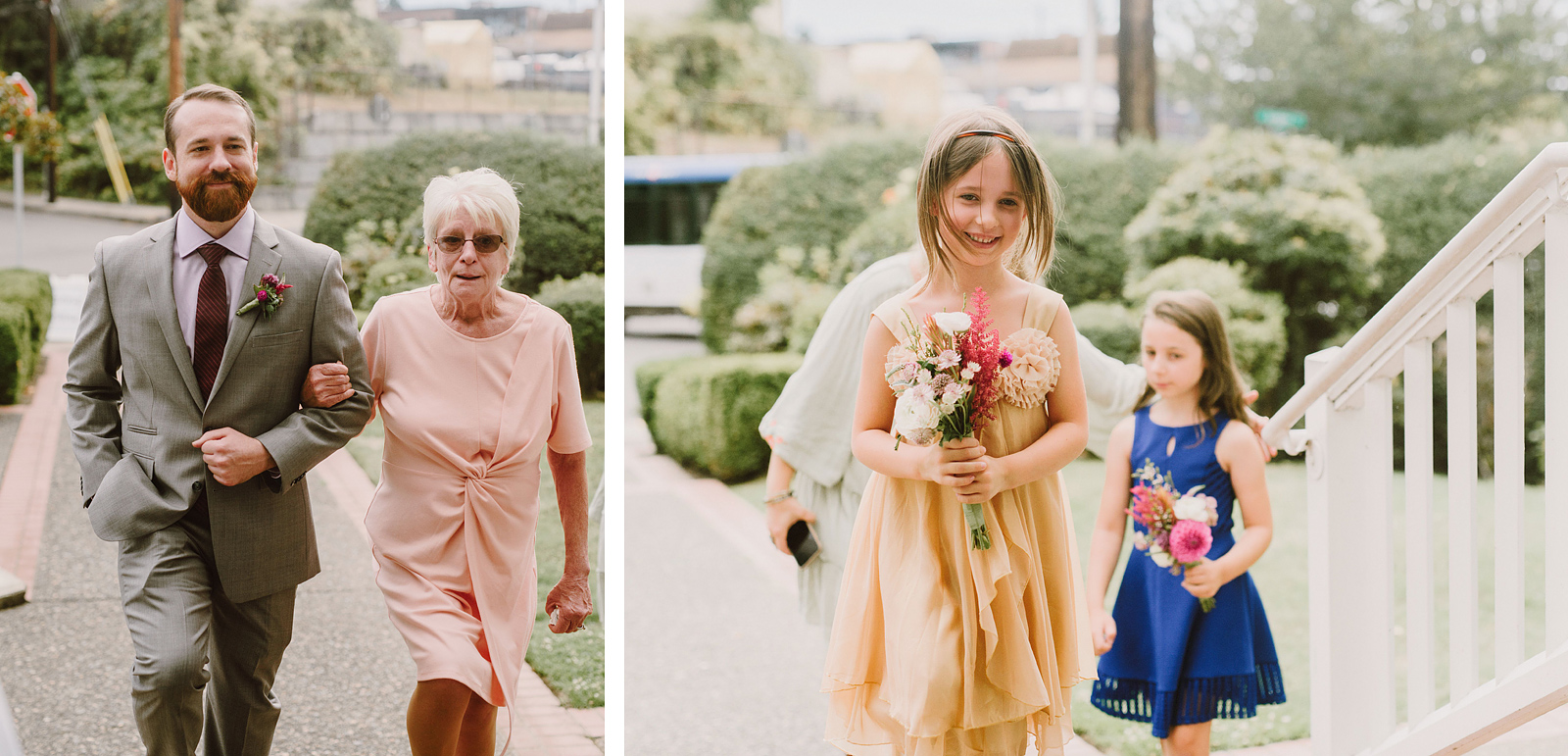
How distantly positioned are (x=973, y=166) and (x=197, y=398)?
184 centimetres

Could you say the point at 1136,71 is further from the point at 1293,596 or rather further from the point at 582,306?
the point at 582,306

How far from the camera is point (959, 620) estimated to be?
2.49 metres

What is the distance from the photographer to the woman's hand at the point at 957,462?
7.89 ft

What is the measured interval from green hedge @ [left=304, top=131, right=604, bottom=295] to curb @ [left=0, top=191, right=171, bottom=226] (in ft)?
6.11

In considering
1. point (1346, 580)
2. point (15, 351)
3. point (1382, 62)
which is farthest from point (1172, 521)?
point (1382, 62)

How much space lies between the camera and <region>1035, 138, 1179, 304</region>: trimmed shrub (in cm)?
1103

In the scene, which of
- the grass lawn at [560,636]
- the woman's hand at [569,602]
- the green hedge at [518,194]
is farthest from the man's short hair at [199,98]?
the green hedge at [518,194]

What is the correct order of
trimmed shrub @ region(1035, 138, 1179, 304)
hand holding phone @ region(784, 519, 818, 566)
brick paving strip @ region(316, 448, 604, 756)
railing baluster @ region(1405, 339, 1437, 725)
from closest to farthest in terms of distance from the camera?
railing baluster @ region(1405, 339, 1437, 725) → hand holding phone @ region(784, 519, 818, 566) → brick paving strip @ region(316, 448, 604, 756) → trimmed shrub @ region(1035, 138, 1179, 304)

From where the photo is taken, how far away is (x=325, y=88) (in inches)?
306

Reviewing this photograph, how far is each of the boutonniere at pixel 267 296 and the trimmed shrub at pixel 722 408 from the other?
6235 mm

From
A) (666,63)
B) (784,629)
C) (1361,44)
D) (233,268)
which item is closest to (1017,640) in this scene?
(233,268)

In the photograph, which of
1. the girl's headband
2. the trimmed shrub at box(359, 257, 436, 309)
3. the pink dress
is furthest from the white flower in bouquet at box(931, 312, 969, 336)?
the trimmed shrub at box(359, 257, 436, 309)

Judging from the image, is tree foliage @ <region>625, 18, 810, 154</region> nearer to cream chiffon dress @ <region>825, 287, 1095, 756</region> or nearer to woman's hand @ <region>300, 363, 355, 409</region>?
woman's hand @ <region>300, 363, 355, 409</region>

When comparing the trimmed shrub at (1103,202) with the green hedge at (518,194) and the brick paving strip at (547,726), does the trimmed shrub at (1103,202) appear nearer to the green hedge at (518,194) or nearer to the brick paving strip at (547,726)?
the green hedge at (518,194)
